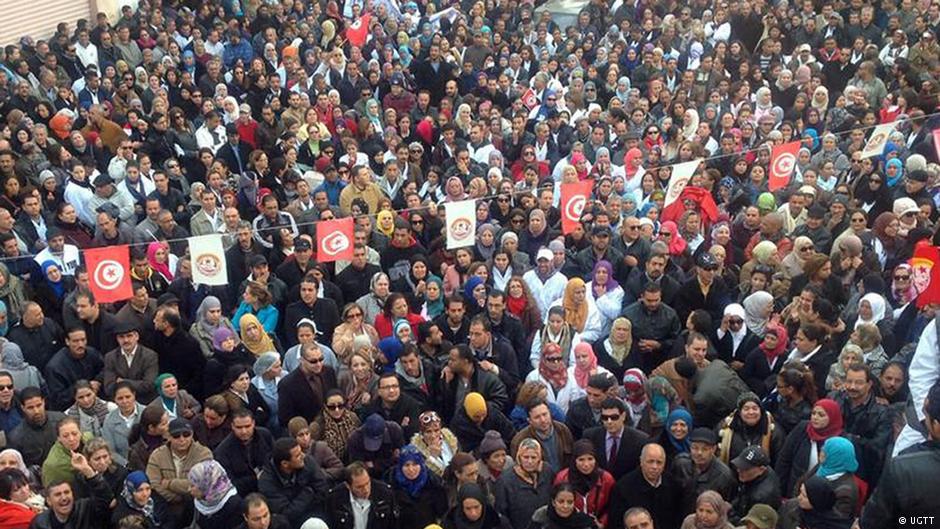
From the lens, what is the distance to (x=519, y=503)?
6148 millimetres

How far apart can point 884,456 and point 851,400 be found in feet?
1.28

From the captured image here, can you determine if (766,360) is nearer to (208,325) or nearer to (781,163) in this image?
(781,163)

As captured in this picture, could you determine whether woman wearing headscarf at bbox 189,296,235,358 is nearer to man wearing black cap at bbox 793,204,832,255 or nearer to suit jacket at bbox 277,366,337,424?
suit jacket at bbox 277,366,337,424

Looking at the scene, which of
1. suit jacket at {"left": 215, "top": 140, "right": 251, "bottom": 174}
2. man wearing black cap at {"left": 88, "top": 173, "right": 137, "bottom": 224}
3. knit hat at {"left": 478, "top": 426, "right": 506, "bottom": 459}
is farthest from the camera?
suit jacket at {"left": 215, "top": 140, "right": 251, "bottom": 174}

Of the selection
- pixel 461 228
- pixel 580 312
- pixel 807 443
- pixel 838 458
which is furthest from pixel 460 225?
pixel 838 458

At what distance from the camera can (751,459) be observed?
19.2 ft

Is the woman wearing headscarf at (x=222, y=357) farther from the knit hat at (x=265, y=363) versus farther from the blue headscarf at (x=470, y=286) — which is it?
the blue headscarf at (x=470, y=286)

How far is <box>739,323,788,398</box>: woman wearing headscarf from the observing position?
7312mm

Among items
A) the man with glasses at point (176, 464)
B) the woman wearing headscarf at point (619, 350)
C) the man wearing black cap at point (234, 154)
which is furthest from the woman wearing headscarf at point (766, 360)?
the man wearing black cap at point (234, 154)

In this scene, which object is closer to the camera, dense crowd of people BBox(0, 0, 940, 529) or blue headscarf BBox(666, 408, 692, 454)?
dense crowd of people BBox(0, 0, 940, 529)

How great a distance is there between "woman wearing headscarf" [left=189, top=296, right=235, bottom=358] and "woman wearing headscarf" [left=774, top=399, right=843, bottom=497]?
4.14m

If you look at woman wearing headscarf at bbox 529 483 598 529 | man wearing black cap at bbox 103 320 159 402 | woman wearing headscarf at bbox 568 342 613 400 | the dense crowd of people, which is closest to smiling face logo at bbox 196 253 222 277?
the dense crowd of people

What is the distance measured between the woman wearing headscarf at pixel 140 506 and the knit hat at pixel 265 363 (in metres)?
1.48

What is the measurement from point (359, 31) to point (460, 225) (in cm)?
814
